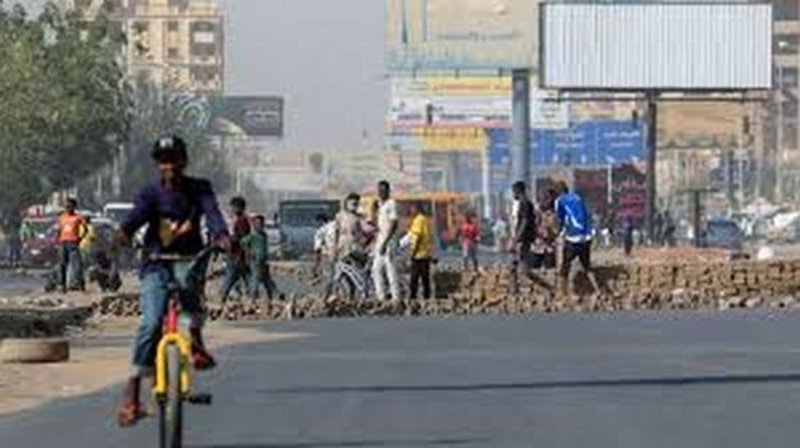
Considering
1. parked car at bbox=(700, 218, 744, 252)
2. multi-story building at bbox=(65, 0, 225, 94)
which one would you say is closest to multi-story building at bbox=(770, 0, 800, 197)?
multi-story building at bbox=(65, 0, 225, 94)

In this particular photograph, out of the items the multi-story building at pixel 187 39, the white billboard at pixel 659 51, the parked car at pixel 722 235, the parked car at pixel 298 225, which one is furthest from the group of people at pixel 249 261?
the multi-story building at pixel 187 39

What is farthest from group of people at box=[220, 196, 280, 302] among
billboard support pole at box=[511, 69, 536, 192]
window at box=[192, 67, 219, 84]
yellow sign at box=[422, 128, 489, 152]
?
window at box=[192, 67, 219, 84]

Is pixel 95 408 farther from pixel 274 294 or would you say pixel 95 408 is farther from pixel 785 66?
pixel 785 66

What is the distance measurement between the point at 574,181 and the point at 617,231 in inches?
226

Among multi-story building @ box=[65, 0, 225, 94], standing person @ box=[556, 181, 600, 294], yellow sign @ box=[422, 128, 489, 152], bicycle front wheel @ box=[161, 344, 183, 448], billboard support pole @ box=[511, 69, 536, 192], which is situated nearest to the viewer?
bicycle front wheel @ box=[161, 344, 183, 448]

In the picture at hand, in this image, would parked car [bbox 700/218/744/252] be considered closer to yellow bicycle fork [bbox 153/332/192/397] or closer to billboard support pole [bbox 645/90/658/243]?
billboard support pole [bbox 645/90/658/243]

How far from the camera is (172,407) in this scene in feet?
40.8

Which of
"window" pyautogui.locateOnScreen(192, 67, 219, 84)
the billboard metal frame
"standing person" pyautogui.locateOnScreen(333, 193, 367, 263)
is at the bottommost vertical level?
"standing person" pyautogui.locateOnScreen(333, 193, 367, 263)

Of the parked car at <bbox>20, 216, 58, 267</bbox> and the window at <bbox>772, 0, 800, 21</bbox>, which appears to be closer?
the parked car at <bbox>20, 216, 58, 267</bbox>

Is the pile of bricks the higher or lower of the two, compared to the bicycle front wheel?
lower

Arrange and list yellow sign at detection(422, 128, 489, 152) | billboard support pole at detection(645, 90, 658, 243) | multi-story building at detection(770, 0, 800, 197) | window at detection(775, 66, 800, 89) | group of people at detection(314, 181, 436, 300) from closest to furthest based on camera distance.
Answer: group of people at detection(314, 181, 436, 300) → billboard support pole at detection(645, 90, 658, 243) → yellow sign at detection(422, 128, 489, 152) → multi-story building at detection(770, 0, 800, 197) → window at detection(775, 66, 800, 89)

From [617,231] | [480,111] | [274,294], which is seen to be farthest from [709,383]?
[480,111]

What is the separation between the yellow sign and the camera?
11388 centimetres

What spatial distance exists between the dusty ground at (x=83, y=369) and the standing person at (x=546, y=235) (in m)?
8.12
